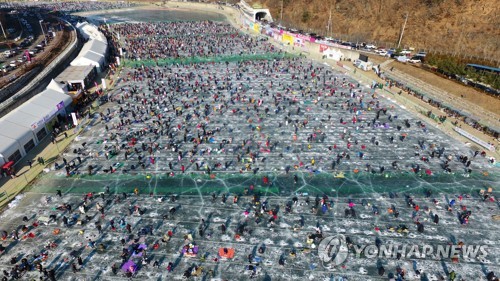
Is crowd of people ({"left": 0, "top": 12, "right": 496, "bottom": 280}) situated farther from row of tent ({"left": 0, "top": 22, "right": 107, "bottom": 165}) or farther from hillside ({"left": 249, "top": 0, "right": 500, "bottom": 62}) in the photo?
hillside ({"left": 249, "top": 0, "right": 500, "bottom": 62})

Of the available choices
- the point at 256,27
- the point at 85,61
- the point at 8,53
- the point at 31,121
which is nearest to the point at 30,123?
the point at 31,121

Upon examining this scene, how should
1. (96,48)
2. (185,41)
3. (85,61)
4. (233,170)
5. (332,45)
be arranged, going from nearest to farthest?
(233,170)
(85,61)
(96,48)
(332,45)
(185,41)

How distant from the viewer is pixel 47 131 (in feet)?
134

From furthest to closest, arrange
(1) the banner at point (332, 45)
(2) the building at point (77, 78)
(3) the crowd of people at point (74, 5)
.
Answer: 1. (3) the crowd of people at point (74, 5)
2. (1) the banner at point (332, 45)
3. (2) the building at point (77, 78)

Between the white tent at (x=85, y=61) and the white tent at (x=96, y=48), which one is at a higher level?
the white tent at (x=96, y=48)

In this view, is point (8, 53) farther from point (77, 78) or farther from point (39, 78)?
point (77, 78)

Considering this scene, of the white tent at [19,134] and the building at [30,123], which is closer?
the building at [30,123]
